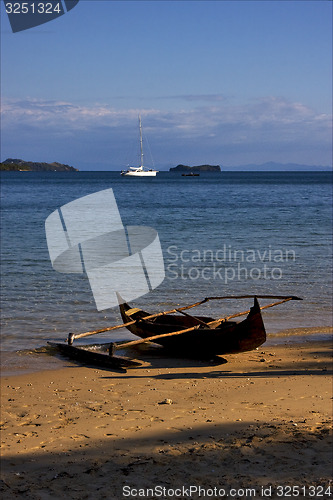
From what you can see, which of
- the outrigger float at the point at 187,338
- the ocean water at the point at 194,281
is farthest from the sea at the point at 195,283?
the outrigger float at the point at 187,338

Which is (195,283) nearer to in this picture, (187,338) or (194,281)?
(194,281)

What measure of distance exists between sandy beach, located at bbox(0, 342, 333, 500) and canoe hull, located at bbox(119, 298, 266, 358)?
45cm

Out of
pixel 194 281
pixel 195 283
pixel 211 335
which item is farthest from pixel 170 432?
pixel 194 281

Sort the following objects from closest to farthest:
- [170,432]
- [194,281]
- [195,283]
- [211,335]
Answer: [170,432]
[211,335]
[195,283]
[194,281]

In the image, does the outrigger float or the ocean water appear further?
the ocean water

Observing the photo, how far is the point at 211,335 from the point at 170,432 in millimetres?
3707

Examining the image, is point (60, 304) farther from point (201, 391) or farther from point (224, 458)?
point (224, 458)

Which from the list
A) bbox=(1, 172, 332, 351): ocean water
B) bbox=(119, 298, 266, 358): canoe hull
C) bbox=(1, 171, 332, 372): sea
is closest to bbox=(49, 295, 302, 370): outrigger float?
bbox=(119, 298, 266, 358): canoe hull

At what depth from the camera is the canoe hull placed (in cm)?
923

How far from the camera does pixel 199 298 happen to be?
1377 cm

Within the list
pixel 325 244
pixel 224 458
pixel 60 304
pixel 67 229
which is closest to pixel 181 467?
pixel 224 458

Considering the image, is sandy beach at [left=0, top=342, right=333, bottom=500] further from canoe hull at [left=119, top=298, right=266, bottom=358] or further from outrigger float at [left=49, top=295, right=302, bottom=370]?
canoe hull at [left=119, top=298, right=266, bottom=358]

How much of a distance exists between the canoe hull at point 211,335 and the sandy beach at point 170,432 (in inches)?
17.8

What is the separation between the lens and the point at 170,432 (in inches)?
235
